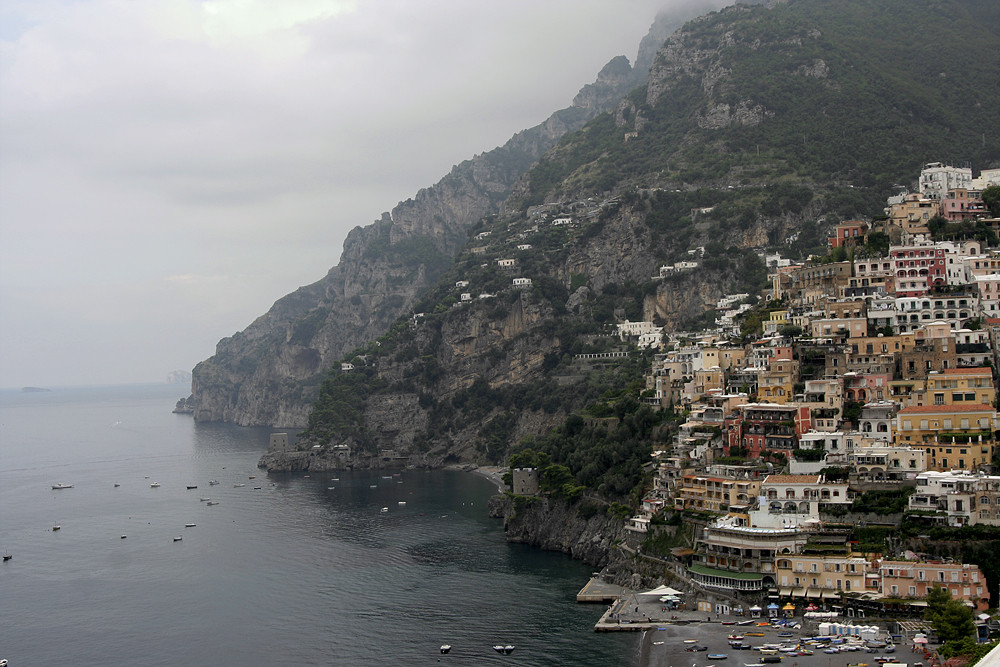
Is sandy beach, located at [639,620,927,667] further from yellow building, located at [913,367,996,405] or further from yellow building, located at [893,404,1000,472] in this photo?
yellow building, located at [913,367,996,405]

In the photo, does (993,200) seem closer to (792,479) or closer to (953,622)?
(792,479)

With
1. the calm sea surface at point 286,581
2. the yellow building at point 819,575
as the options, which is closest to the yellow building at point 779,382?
the yellow building at point 819,575

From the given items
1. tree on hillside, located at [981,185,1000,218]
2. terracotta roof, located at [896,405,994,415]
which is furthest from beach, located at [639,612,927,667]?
tree on hillside, located at [981,185,1000,218]

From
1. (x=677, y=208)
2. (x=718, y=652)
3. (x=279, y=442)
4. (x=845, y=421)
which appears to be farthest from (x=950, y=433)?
(x=279, y=442)

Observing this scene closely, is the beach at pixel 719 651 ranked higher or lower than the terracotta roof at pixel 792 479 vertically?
lower

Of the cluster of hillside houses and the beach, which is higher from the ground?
the cluster of hillside houses

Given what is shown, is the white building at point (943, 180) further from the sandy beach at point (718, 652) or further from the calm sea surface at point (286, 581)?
the sandy beach at point (718, 652)

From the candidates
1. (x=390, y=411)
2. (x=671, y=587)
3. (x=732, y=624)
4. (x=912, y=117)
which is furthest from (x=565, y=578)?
(x=912, y=117)
